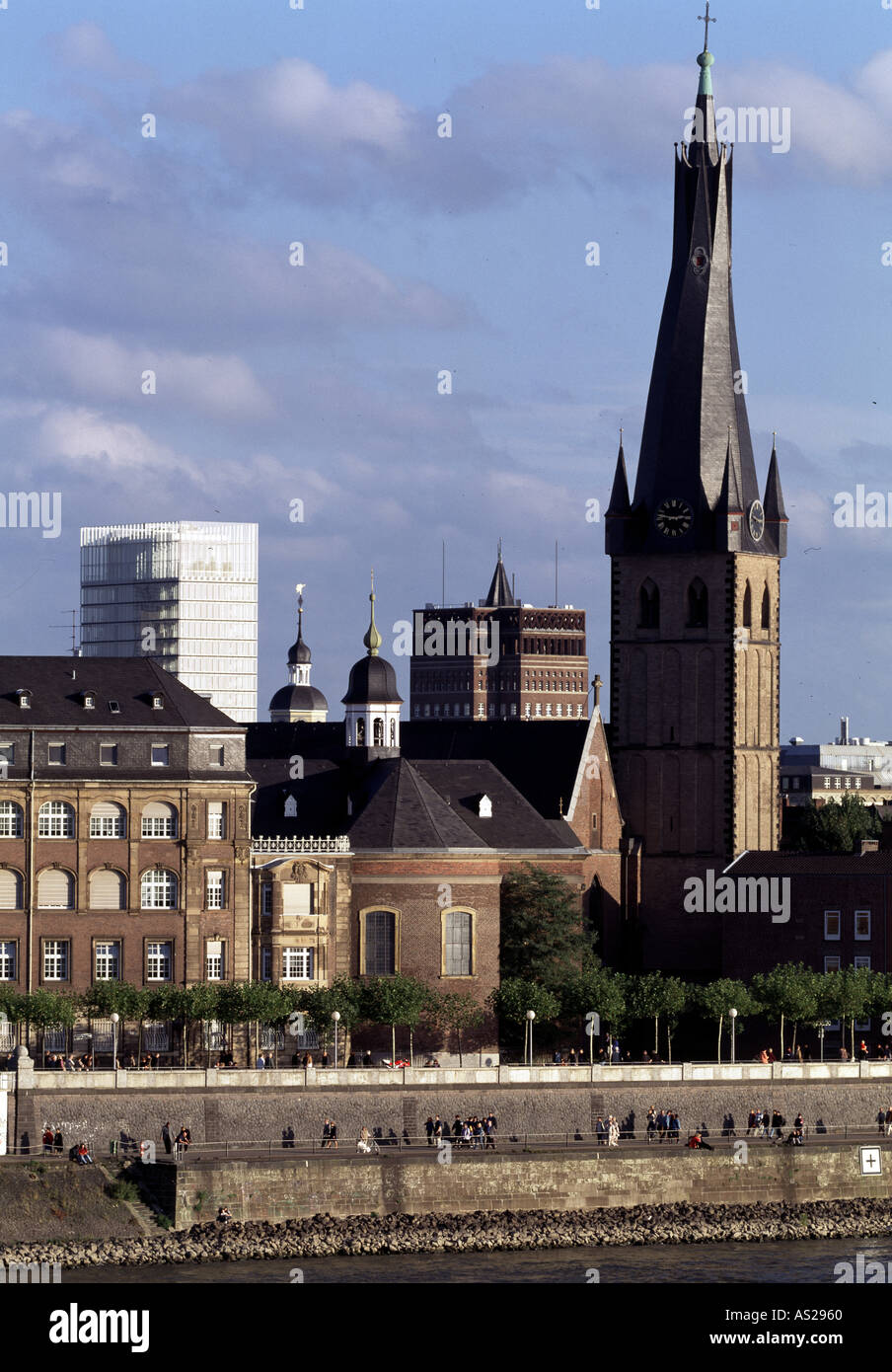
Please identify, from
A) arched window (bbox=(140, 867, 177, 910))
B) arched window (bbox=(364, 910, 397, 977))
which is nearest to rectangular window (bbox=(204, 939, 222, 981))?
arched window (bbox=(140, 867, 177, 910))

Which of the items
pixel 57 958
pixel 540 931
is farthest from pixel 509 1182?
pixel 540 931

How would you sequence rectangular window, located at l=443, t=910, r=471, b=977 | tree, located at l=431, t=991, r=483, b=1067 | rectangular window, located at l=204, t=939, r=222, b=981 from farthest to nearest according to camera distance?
rectangular window, located at l=443, t=910, r=471, b=977 < tree, located at l=431, t=991, r=483, b=1067 < rectangular window, located at l=204, t=939, r=222, b=981

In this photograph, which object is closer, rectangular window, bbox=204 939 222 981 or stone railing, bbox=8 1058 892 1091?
stone railing, bbox=8 1058 892 1091

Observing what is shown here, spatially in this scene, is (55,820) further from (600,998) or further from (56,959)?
(600,998)

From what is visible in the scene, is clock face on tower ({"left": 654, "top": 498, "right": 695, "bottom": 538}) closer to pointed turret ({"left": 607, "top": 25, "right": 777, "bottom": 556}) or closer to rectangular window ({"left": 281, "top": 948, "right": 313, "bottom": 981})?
pointed turret ({"left": 607, "top": 25, "right": 777, "bottom": 556})

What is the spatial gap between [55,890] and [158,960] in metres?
4.75

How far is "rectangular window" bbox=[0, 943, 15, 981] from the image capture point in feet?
382

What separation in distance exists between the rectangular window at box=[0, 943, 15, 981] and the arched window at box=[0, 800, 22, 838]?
4.13 metres

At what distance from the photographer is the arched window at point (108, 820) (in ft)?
386

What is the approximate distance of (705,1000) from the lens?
124m

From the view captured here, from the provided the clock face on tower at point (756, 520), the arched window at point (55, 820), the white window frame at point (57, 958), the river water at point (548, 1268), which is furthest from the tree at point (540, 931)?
the river water at point (548, 1268)
